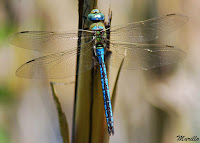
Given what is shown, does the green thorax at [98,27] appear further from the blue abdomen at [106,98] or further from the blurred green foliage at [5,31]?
the blurred green foliage at [5,31]

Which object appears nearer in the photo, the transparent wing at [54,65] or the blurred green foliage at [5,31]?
the transparent wing at [54,65]

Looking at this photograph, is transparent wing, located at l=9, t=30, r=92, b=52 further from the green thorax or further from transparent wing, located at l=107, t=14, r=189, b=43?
transparent wing, located at l=107, t=14, r=189, b=43

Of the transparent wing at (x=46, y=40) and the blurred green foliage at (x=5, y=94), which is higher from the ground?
the transparent wing at (x=46, y=40)

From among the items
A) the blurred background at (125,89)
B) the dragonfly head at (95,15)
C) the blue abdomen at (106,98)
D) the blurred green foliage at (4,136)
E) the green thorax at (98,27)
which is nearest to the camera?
the dragonfly head at (95,15)

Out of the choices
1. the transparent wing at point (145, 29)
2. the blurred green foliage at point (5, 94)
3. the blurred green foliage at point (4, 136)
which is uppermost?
the transparent wing at point (145, 29)

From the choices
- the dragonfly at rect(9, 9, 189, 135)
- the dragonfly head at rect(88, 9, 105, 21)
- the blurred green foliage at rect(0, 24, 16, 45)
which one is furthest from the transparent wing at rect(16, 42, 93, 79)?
the blurred green foliage at rect(0, 24, 16, 45)

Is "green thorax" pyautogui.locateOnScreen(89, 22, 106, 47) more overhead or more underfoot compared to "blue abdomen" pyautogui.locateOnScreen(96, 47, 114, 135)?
more overhead

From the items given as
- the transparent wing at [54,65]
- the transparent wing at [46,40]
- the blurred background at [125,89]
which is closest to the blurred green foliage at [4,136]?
the blurred background at [125,89]
